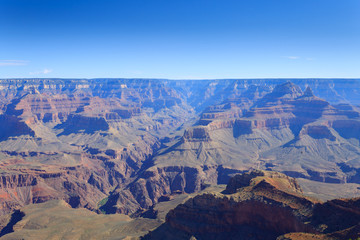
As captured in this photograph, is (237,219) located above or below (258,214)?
below

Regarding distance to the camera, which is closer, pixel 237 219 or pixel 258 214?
pixel 258 214

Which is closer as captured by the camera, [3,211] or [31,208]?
[31,208]

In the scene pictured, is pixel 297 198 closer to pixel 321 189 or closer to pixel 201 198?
pixel 201 198

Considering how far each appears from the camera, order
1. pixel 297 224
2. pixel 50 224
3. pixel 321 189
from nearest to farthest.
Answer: pixel 297 224
pixel 50 224
pixel 321 189

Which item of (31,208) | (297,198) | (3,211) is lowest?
(3,211)

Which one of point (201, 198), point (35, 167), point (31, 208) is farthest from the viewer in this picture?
point (35, 167)

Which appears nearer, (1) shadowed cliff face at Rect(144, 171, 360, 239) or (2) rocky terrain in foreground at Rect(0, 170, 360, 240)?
(2) rocky terrain in foreground at Rect(0, 170, 360, 240)

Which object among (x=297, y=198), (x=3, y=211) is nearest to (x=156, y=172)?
(x=3, y=211)

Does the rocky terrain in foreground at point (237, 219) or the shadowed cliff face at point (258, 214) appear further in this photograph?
the shadowed cliff face at point (258, 214)
